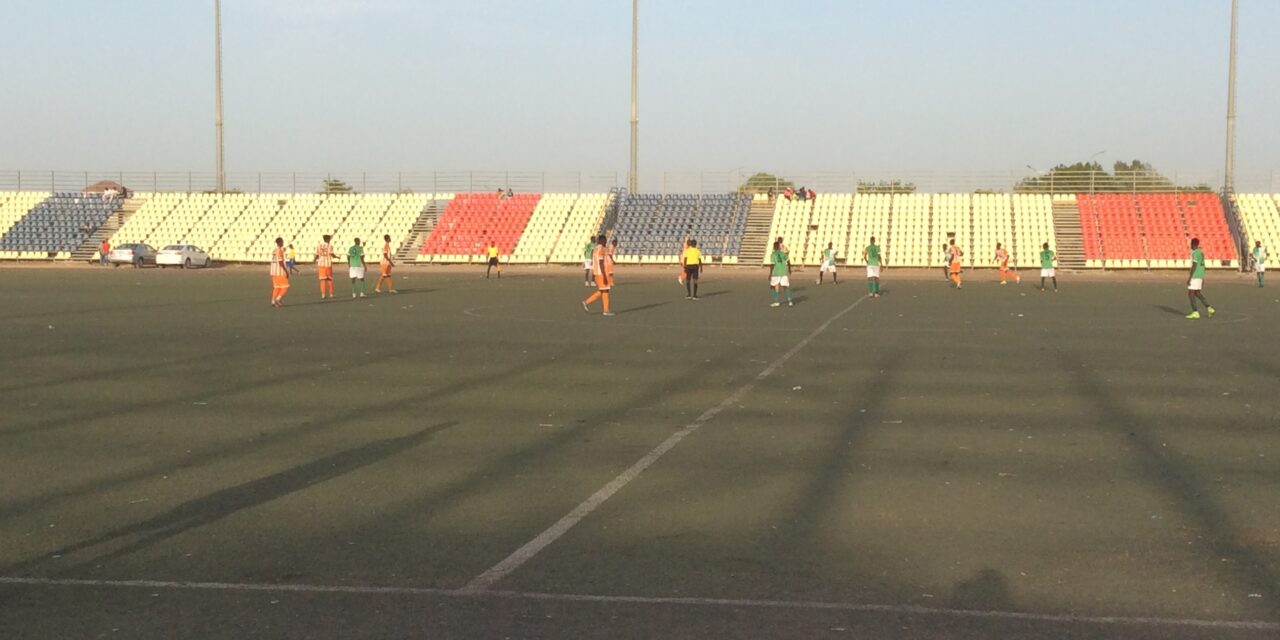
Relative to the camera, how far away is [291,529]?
7551mm

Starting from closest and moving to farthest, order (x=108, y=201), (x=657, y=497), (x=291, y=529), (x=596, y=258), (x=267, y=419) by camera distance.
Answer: (x=291, y=529) → (x=657, y=497) → (x=267, y=419) → (x=596, y=258) → (x=108, y=201)

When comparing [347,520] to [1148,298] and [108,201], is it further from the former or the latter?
[108,201]

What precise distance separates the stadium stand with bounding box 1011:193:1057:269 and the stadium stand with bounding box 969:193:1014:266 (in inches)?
13.2

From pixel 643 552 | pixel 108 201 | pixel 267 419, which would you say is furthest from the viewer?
pixel 108 201

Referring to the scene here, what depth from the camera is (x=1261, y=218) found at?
6025 cm

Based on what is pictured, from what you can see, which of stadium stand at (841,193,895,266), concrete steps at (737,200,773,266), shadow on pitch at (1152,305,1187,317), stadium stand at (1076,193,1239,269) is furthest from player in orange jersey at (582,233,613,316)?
stadium stand at (1076,193,1239,269)

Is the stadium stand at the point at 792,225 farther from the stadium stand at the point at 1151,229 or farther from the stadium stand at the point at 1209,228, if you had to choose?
the stadium stand at the point at 1209,228

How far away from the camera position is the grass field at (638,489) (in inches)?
234

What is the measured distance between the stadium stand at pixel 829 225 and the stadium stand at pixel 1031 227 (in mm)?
8155

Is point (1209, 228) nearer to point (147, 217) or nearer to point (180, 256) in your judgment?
point (180, 256)

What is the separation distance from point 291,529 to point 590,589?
2247mm

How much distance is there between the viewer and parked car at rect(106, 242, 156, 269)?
62.2 meters

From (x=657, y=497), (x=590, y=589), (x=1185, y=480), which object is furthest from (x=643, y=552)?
(x=1185, y=480)

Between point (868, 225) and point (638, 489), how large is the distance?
57109 mm
